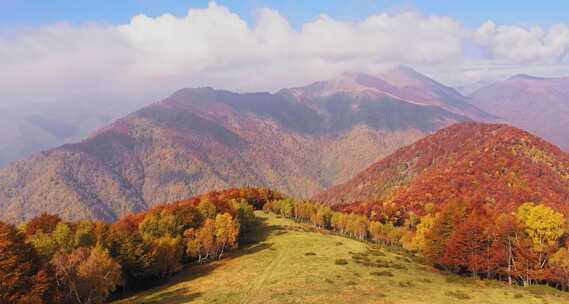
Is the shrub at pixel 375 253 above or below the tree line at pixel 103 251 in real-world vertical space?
below

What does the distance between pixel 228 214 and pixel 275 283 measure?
5076 cm

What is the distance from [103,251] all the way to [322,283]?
42.4 meters

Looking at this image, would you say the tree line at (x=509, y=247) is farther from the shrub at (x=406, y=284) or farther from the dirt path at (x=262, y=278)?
the dirt path at (x=262, y=278)

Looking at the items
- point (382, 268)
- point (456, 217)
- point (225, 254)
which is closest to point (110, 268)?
point (225, 254)

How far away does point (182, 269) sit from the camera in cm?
9450

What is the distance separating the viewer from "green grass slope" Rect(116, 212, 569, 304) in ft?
193

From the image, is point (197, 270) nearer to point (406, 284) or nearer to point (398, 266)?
point (398, 266)

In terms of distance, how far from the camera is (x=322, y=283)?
65438 mm

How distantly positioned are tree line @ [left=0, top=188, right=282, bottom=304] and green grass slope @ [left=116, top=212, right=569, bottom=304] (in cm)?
589

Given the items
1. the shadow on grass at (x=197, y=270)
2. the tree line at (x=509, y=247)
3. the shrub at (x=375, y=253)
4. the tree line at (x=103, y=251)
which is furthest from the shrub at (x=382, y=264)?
the tree line at (x=103, y=251)

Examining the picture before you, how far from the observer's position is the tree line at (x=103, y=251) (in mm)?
59875

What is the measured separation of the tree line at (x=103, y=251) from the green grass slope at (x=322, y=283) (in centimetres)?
589

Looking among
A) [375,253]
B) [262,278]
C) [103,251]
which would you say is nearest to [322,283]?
[262,278]

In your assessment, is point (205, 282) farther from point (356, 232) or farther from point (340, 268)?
point (356, 232)
